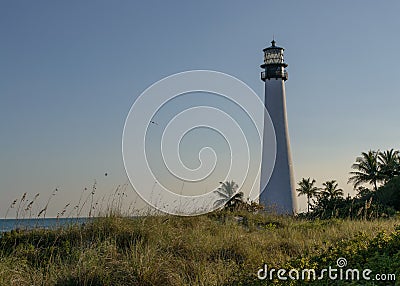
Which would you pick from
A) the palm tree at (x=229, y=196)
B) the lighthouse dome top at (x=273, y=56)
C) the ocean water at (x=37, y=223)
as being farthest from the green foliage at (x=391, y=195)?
the ocean water at (x=37, y=223)

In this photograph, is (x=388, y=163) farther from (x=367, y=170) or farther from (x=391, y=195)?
(x=391, y=195)

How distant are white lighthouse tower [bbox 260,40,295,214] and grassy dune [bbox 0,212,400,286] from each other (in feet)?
52.4

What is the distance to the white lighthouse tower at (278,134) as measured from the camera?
25388mm

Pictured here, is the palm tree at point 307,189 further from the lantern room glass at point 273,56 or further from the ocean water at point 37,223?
the ocean water at point 37,223

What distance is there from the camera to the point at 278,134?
26.2 m

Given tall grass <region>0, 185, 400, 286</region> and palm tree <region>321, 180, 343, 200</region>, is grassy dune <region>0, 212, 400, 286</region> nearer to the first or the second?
tall grass <region>0, 185, 400, 286</region>

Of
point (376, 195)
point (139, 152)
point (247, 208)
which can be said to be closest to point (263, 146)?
point (376, 195)

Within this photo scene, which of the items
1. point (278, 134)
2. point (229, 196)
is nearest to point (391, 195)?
point (278, 134)

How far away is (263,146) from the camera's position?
27.0 m

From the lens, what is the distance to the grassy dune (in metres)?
5.37

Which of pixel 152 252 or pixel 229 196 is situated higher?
pixel 229 196

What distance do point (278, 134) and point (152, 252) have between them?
2066 cm

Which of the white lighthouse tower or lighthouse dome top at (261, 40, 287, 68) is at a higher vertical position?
lighthouse dome top at (261, 40, 287, 68)

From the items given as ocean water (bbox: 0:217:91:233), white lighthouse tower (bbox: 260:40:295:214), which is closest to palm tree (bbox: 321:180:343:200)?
white lighthouse tower (bbox: 260:40:295:214)
